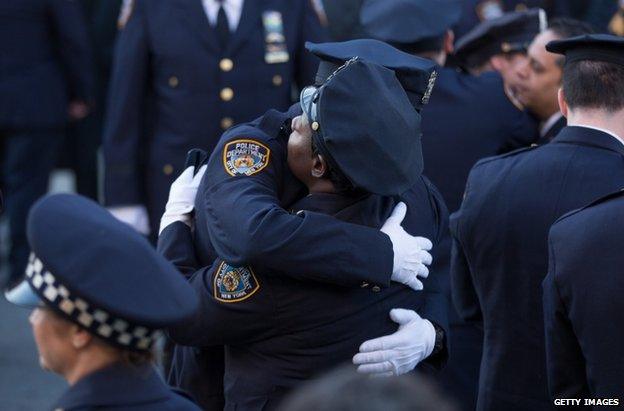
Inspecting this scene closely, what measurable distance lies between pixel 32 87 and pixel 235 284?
459 cm

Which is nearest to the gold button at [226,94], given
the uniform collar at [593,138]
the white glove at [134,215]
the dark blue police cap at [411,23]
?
the white glove at [134,215]

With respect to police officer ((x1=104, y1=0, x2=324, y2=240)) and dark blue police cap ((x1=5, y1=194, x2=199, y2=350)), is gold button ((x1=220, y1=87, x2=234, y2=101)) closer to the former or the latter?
police officer ((x1=104, y1=0, x2=324, y2=240))

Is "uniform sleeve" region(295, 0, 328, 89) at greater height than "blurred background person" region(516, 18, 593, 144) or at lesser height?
lesser

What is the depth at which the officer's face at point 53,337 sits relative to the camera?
7.98 feet

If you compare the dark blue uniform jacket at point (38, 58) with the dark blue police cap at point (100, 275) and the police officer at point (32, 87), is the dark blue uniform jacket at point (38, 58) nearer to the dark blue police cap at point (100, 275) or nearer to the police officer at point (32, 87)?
the police officer at point (32, 87)

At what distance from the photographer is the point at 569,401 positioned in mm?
3309

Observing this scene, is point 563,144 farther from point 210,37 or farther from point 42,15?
point 42,15

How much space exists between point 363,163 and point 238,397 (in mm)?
693

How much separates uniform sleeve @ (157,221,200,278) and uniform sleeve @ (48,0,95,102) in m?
4.24

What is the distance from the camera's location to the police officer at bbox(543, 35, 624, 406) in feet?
10.3

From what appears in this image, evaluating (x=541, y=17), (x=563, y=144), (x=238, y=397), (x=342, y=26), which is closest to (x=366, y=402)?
(x=238, y=397)

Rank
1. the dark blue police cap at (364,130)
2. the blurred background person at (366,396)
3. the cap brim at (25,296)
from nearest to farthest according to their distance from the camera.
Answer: the blurred background person at (366,396)
the cap brim at (25,296)
the dark blue police cap at (364,130)

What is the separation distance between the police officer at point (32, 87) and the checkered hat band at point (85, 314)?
5001mm

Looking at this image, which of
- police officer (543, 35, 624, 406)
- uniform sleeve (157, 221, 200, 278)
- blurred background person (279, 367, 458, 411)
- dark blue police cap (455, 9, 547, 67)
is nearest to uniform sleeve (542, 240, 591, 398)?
police officer (543, 35, 624, 406)
